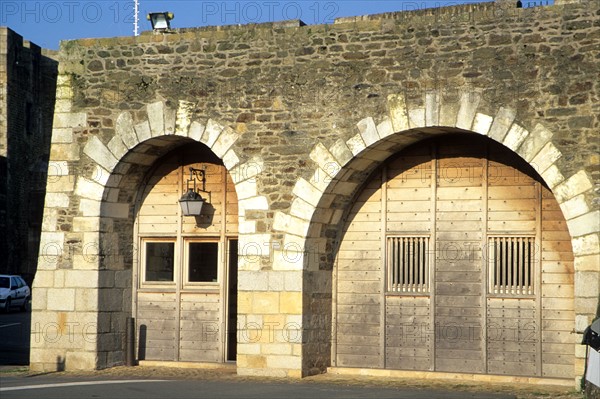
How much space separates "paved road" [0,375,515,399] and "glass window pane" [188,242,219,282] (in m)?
2.02

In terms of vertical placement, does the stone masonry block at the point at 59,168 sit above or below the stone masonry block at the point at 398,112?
below

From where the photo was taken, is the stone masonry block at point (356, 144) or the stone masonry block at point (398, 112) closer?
the stone masonry block at point (398, 112)

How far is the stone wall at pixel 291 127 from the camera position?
38.3 feet

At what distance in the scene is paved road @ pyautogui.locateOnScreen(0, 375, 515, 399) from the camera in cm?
1101

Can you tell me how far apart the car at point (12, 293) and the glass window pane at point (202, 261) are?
49.4 ft

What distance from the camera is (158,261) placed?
1449 centimetres

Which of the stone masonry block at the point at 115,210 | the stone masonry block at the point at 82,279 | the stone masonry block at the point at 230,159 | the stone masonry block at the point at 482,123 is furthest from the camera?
the stone masonry block at the point at 115,210

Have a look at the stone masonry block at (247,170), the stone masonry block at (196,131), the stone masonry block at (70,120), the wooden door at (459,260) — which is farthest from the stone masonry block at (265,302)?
the stone masonry block at (70,120)

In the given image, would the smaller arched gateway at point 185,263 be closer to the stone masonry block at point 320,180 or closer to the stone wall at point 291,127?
the stone wall at point 291,127

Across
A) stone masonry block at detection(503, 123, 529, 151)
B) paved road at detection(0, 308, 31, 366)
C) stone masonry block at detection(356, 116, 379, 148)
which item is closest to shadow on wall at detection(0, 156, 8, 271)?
paved road at detection(0, 308, 31, 366)

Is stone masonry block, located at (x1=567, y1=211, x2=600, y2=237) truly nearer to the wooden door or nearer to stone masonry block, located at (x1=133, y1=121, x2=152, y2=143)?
the wooden door

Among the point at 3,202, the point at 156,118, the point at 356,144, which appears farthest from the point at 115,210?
the point at 3,202

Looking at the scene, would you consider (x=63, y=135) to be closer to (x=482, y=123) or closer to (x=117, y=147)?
(x=117, y=147)

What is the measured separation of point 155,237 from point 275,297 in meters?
2.34
